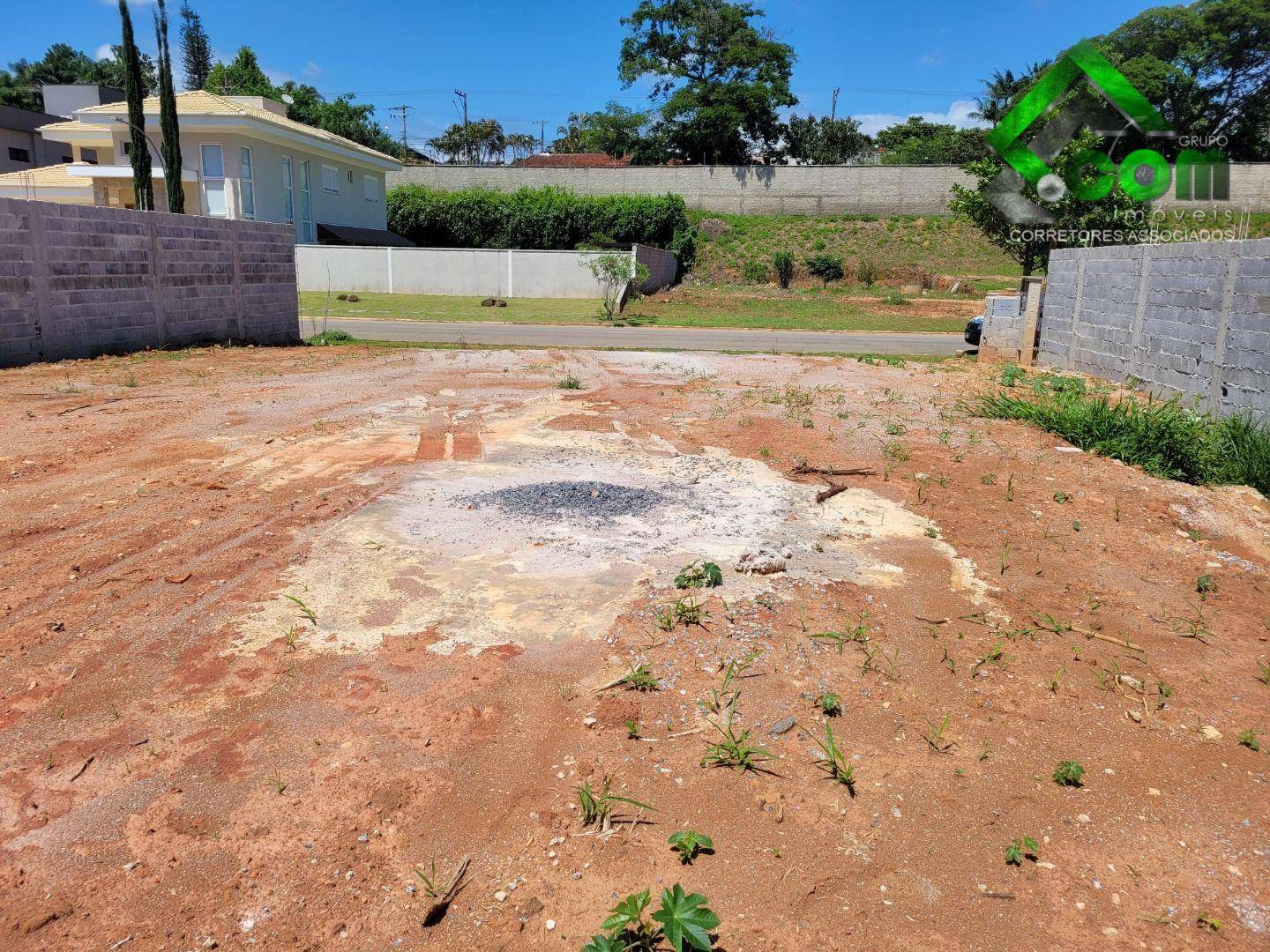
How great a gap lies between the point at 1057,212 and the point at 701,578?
2276cm

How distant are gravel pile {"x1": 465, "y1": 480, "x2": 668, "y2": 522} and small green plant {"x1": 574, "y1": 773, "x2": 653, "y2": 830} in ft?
9.60

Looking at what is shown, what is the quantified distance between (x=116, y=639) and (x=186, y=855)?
168 cm

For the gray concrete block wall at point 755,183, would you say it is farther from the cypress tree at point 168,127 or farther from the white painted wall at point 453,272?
the cypress tree at point 168,127

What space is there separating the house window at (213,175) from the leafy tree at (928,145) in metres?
37.9

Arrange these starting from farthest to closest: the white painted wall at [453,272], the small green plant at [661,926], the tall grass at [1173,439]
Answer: the white painted wall at [453,272] < the tall grass at [1173,439] < the small green plant at [661,926]

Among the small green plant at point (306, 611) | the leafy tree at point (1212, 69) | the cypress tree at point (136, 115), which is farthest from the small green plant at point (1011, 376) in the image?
the leafy tree at point (1212, 69)

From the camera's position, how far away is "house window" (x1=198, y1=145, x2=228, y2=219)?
30.1 meters

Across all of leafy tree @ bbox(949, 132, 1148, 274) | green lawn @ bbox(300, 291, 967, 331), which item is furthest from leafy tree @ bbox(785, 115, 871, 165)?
leafy tree @ bbox(949, 132, 1148, 274)

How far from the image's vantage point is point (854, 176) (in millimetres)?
45062

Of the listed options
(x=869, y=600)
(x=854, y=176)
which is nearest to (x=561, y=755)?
(x=869, y=600)

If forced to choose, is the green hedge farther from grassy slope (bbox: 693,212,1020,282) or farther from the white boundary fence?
the white boundary fence

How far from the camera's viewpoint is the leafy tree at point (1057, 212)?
73.3ft

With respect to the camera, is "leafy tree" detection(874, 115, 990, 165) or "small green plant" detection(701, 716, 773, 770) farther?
"leafy tree" detection(874, 115, 990, 165)

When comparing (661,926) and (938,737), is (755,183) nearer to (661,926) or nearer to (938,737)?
(938,737)
